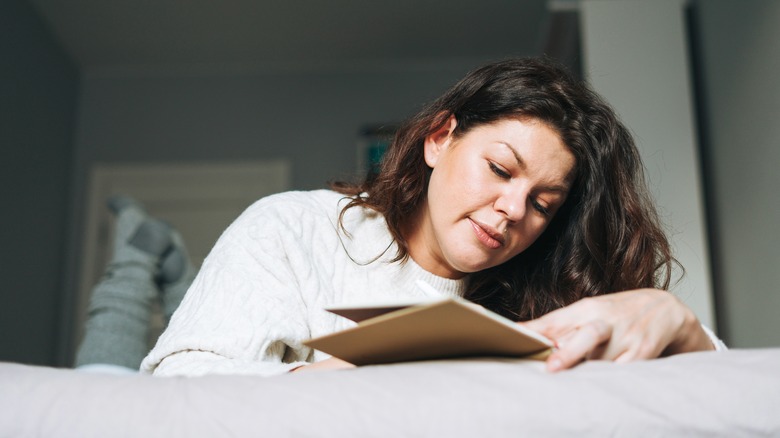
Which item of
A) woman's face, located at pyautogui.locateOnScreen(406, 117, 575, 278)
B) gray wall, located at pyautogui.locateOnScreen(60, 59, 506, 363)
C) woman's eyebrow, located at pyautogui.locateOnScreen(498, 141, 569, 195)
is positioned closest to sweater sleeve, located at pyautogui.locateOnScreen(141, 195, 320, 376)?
woman's face, located at pyautogui.locateOnScreen(406, 117, 575, 278)

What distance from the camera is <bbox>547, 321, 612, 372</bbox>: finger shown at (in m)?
0.77

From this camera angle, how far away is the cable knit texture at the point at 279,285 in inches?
42.7

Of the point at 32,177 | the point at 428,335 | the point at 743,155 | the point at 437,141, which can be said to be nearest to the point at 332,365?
the point at 428,335

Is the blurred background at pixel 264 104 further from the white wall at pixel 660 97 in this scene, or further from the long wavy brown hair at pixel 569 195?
the long wavy brown hair at pixel 569 195

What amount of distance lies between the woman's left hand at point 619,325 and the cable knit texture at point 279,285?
1.11 feet

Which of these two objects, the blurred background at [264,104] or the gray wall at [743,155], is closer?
the gray wall at [743,155]

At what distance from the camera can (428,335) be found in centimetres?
78

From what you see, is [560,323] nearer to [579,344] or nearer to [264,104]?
[579,344]

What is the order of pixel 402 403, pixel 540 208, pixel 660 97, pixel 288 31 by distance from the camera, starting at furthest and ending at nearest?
pixel 288 31
pixel 660 97
pixel 540 208
pixel 402 403

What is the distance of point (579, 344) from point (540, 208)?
603 mm

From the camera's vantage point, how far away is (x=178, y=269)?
8.29ft

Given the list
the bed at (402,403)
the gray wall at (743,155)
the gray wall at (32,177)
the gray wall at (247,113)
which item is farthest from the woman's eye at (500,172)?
the gray wall at (247,113)

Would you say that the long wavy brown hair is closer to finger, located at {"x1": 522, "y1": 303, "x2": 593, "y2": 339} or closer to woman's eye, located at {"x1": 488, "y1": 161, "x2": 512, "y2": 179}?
woman's eye, located at {"x1": 488, "y1": 161, "x2": 512, "y2": 179}

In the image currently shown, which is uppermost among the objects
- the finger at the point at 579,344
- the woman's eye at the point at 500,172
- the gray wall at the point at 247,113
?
the gray wall at the point at 247,113
